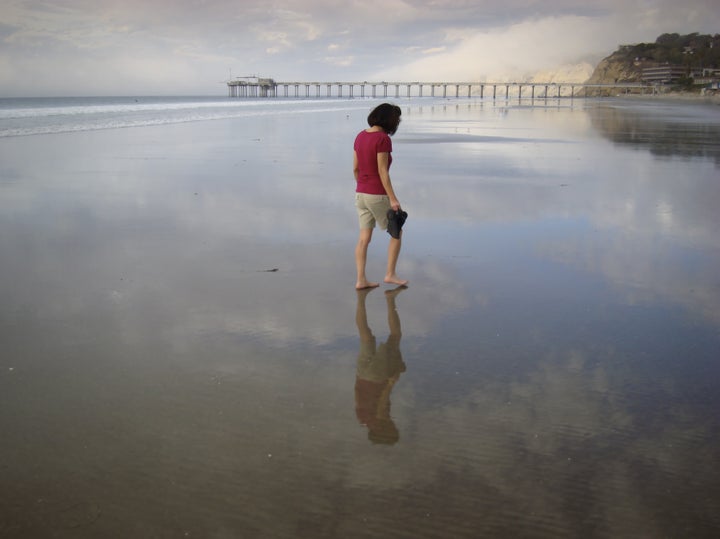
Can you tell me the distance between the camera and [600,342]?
3973mm

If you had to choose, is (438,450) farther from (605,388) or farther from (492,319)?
(492,319)

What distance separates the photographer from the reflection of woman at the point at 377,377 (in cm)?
295

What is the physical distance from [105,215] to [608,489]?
701 centimetres

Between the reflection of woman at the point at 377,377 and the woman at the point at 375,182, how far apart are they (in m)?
0.75

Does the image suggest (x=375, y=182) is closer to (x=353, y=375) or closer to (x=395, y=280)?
(x=395, y=280)

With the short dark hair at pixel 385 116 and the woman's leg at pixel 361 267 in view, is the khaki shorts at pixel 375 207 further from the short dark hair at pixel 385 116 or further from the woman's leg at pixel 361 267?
the short dark hair at pixel 385 116

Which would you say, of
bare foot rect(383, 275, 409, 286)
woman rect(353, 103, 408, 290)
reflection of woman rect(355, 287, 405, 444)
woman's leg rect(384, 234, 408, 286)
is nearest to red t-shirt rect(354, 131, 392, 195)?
woman rect(353, 103, 408, 290)

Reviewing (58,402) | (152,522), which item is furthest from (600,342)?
(58,402)

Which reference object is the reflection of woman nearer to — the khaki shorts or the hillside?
the khaki shorts

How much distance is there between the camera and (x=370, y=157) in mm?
5297

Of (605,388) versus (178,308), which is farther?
(178,308)

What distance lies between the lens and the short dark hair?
17.0ft

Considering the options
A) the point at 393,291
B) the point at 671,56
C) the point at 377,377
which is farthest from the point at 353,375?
the point at 671,56

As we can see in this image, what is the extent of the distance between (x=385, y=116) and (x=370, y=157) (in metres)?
0.36
